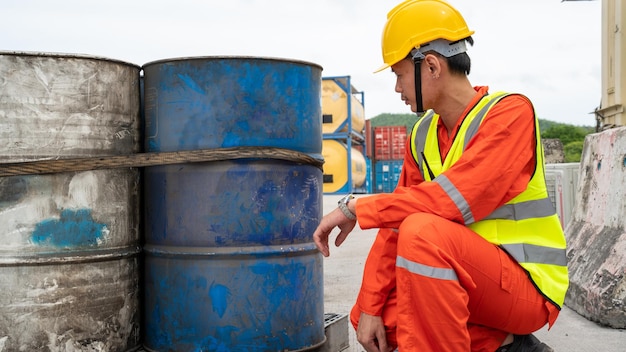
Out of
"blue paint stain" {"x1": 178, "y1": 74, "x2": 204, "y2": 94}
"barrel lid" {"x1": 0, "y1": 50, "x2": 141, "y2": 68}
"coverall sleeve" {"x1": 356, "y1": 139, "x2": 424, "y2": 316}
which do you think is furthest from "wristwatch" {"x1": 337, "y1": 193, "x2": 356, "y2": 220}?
"barrel lid" {"x1": 0, "y1": 50, "x2": 141, "y2": 68}

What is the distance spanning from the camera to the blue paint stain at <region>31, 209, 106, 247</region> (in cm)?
281

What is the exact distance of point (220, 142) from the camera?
2920 mm

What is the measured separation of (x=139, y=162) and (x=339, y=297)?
2.67 m

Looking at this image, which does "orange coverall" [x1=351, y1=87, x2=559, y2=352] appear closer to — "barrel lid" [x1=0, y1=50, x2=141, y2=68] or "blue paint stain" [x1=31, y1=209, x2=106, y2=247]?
"blue paint stain" [x1=31, y1=209, x2=106, y2=247]

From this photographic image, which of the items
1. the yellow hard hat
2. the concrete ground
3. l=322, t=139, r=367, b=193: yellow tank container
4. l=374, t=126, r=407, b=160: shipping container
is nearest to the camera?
the yellow hard hat

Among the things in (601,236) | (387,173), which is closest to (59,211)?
(601,236)

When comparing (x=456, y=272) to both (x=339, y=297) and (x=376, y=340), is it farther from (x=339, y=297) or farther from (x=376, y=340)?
(x=339, y=297)

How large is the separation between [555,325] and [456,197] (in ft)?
8.46

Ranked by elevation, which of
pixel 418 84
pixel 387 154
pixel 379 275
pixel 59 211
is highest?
pixel 387 154

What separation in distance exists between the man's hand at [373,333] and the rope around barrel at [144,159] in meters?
0.93

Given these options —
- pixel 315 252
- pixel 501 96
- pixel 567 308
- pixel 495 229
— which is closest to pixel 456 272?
pixel 495 229

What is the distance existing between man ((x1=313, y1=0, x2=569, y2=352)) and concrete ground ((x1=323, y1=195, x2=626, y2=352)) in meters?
1.56

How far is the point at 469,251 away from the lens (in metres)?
1.99

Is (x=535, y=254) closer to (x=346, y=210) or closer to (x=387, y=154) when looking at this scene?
(x=346, y=210)
